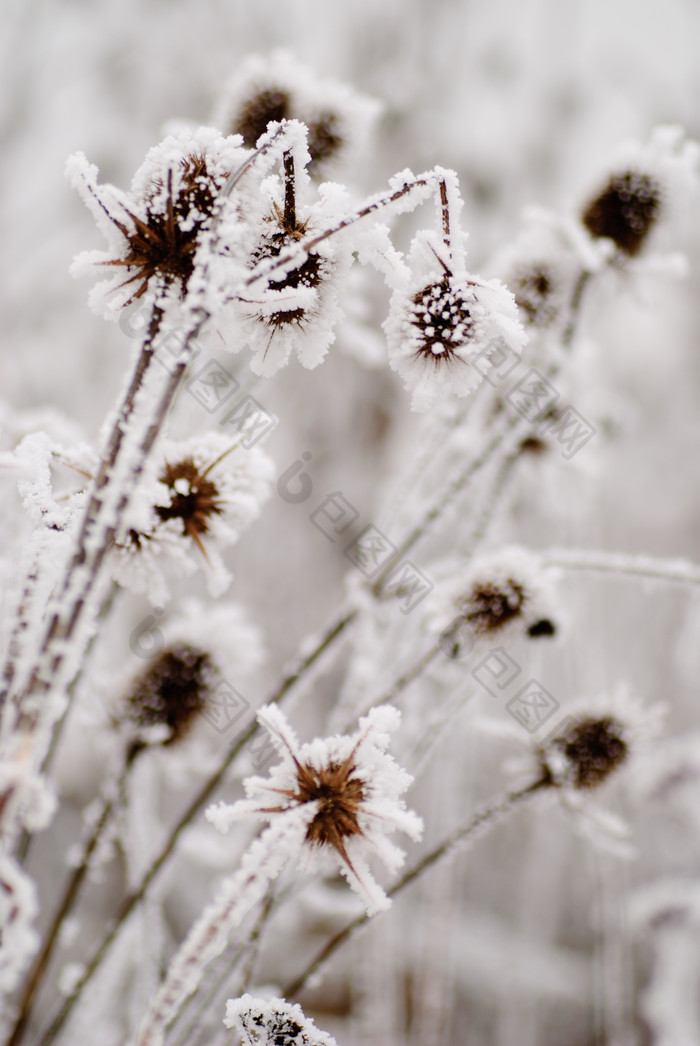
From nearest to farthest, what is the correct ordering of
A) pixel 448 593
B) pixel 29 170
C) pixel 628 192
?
pixel 448 593 → pixel 628 192 → pixel 29 170

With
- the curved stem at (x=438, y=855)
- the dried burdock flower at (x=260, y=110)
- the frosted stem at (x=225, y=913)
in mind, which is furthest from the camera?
the dried burdock flower at (x=260, y=110)

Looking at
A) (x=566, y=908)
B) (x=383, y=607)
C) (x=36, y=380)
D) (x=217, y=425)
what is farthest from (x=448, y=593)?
(x=566, y=908)

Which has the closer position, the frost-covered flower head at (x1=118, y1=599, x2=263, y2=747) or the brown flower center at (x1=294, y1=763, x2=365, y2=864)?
the brown flower center at (x1=294, y1=763, x2=365, y2=864)

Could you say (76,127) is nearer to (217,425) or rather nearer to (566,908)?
(217,425)

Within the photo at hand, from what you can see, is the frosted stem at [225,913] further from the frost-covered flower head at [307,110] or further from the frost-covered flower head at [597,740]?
the frost-covered flower head at [307,110]

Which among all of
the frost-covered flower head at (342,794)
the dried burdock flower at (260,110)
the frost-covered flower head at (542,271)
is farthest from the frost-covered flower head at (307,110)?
the frost-covered flower head at (342,794)

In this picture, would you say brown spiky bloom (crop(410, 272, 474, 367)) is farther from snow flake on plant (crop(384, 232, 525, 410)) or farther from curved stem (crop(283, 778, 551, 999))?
curved stem (crop(283, 778, 551, 999))

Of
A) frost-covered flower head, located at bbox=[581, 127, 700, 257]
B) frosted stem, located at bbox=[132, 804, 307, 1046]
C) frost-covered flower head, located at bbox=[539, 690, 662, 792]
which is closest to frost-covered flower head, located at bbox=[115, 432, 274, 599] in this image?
frosted stem, located at bbox=[132, 804, 307, 1046]
